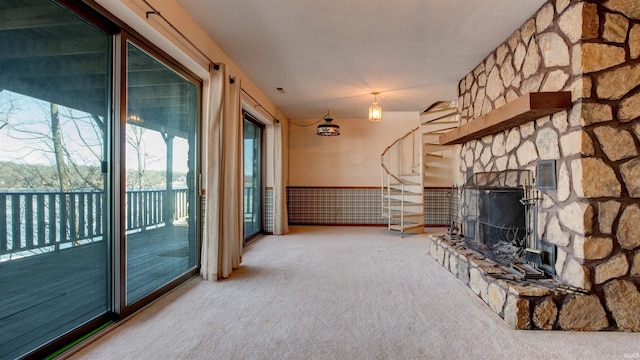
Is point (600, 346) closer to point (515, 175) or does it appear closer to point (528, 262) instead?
point (528, 262)

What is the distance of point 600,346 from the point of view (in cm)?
183

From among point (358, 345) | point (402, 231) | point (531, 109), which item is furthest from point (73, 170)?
point (402, 231)

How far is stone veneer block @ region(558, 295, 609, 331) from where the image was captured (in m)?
2.02

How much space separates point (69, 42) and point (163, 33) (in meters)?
0.64

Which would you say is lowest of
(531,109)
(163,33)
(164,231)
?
(164,231)

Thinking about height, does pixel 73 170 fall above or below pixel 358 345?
above

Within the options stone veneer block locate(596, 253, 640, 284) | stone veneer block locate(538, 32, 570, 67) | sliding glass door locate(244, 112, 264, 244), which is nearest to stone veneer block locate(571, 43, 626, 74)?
stone veneer block locate(538, 32, 570, 67)

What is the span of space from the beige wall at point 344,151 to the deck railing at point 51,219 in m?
4.63

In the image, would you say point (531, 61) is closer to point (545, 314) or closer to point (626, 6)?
point (626, 6)

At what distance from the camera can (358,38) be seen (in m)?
2.95

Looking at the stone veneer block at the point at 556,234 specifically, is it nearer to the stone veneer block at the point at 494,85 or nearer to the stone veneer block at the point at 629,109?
the stone veneer block at the point at 629,109

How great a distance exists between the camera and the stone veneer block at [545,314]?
2.02 meters

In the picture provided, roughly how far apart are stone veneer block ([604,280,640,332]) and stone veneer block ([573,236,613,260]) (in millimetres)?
218

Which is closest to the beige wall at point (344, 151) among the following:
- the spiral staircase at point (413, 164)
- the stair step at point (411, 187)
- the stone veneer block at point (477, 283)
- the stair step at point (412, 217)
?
the spiral staircase at point (413, 164)
